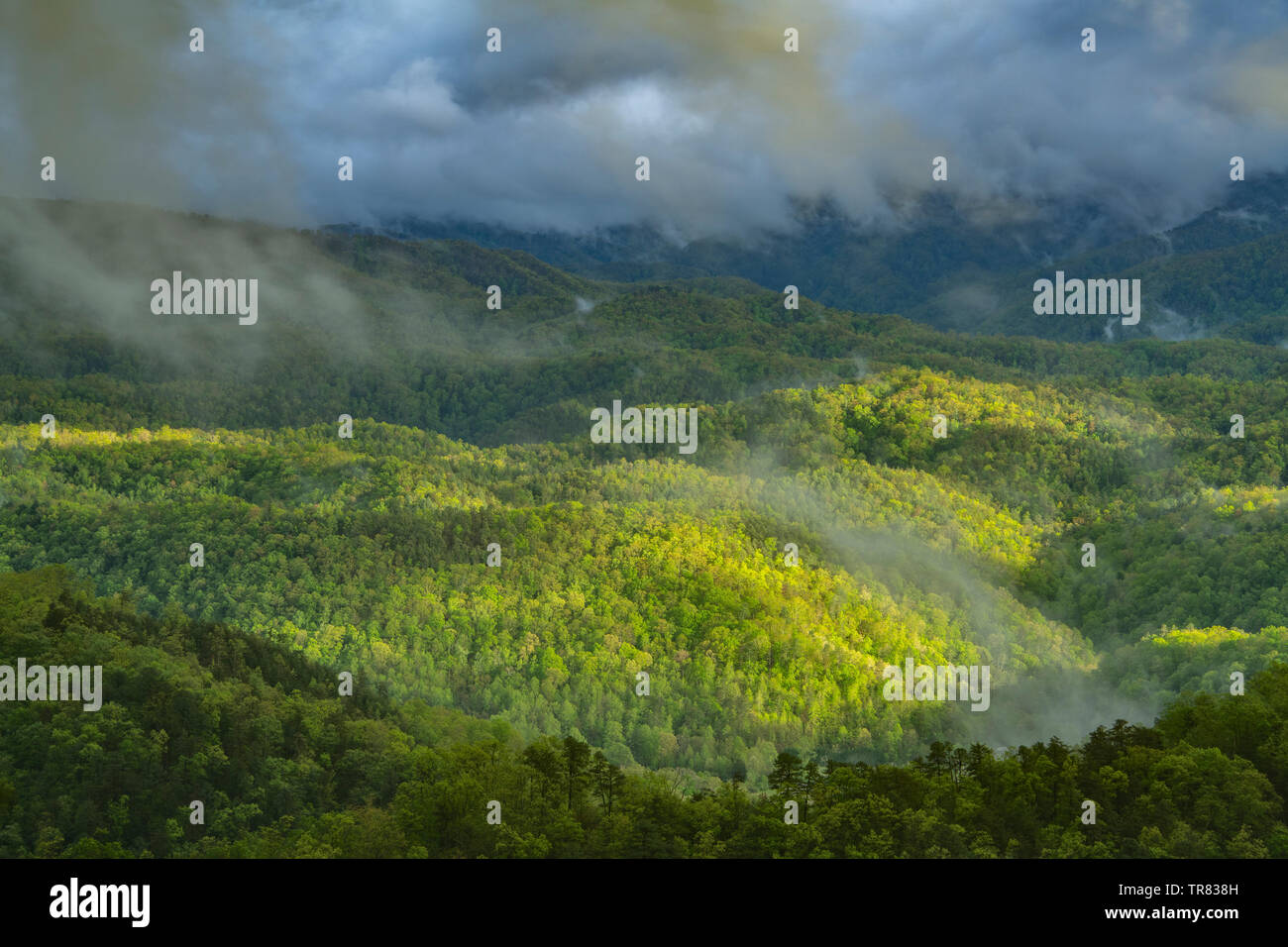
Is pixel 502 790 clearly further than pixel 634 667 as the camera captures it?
No

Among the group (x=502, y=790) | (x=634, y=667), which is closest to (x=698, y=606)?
(x=634, y=667)

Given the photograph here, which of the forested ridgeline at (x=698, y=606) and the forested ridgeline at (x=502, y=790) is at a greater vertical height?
the forested ridgeline at (x=698, y=606)

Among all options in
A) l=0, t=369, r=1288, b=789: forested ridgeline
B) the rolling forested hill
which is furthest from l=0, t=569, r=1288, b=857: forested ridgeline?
l=0, t=369, r=1288, b=789: forested ridgeline

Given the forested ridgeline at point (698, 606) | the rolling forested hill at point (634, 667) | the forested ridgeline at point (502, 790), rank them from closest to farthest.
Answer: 1. the forested ridgeline at point (502, 790)
2. the rolling forested hill at point (634, 667)
3. the forested ridgeline at point (698, 606)

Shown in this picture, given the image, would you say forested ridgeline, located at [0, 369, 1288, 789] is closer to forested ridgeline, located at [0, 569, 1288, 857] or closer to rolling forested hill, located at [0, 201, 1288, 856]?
rolling forested hill, located at [0, 201, 1288, 856]

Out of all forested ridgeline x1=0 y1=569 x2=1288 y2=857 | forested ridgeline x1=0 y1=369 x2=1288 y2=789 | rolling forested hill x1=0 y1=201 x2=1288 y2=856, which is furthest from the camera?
forested ridgeline x1=0 y1=369 x2=1288 y2=789

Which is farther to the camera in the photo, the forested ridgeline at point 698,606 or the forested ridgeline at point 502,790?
the forested ridgeline at point 698,606

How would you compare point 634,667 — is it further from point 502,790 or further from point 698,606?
point 502,790

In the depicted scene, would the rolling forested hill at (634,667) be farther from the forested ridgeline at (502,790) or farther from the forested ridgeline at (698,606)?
the forested ridgeline at (698,606)

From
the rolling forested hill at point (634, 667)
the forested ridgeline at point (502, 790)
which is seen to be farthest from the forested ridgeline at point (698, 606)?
the forested ridgeline at point (502, 790)
